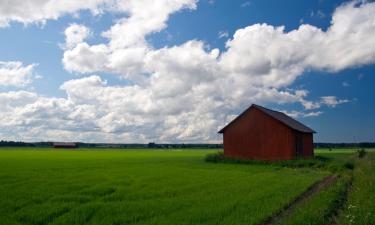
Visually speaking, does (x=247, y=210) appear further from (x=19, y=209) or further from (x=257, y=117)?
(x=257, y=117)

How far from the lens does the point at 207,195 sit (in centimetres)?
1783

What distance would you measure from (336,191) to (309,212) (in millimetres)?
6027

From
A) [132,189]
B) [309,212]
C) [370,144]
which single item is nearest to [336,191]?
[309,212]

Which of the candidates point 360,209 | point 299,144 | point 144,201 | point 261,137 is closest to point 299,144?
point 299,144

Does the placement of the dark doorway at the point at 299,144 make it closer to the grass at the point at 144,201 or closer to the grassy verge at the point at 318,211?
the grass at the point at 144,201

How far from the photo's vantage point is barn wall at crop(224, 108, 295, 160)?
139 feet

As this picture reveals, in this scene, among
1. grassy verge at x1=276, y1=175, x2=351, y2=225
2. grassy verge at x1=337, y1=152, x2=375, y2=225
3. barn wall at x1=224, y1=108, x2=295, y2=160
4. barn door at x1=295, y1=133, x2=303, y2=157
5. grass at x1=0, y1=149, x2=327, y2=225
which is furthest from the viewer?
barn door at x1=295, y1=133, x2=303, y2=157

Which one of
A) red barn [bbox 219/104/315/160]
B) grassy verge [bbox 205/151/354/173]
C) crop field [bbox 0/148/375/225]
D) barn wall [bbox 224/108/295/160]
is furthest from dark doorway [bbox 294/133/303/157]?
crop field [bbox 0/148/375/225]

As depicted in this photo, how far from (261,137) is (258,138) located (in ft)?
1.31

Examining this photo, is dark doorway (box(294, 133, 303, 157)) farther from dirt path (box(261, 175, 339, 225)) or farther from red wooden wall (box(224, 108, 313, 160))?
dirt path (box(261, 175, 339, 225))

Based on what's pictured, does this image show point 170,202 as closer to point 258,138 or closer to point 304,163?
point 304,163

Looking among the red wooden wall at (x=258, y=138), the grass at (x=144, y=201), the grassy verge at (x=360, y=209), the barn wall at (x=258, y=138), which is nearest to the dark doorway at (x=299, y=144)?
the red wooden wall at (x=258, y=138)

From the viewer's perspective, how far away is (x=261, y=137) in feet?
144

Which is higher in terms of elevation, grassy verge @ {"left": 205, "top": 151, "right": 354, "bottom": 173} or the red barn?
the red barn
